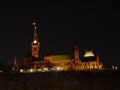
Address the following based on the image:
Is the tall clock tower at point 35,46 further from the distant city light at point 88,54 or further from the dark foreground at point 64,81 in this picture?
the dark foreground at point 64,81

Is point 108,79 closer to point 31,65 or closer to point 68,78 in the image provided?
point 68,78

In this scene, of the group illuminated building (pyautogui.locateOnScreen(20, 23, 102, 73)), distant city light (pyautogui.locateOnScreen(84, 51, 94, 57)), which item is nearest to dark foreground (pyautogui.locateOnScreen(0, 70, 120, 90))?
illuminated building (pyautogui.locateOnScreen(20, 23, 102, 73))

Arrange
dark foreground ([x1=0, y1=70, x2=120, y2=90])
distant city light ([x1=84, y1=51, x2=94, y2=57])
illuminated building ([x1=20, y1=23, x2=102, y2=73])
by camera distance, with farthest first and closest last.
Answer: distant city light ([x1=84, y1=51, x2=94, y2=57]) → illuminated building ([x1=20, y1=23, x2=102, y2=73]) → dark foreground ([x1=0, y1=70, x2=120, y2=90])

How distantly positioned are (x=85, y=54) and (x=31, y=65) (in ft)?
83.7

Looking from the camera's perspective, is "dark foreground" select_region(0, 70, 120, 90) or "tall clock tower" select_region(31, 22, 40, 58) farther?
"tall clock tower" select_region(31, 22, 40, 58)

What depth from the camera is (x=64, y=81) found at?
75.8 meters

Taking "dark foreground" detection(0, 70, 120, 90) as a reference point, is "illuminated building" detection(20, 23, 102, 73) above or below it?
above

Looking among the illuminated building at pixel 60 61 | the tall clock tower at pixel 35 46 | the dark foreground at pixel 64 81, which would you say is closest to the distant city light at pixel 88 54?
the illuminated building at pixel 60 61

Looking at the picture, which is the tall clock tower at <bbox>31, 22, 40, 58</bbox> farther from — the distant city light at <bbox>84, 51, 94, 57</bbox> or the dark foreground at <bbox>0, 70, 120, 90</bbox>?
the dark foreground at <bbox>0, 70, 120, 90</bbox>

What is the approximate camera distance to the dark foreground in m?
73.1

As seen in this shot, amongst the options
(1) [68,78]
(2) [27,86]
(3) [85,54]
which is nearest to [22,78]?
(2) [27,86]

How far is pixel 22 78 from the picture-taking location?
260 ft

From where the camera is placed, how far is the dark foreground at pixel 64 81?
7306cm

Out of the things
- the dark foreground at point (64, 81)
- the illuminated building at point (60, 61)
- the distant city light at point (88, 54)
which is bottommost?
the dark foreground at point (64, 81)
